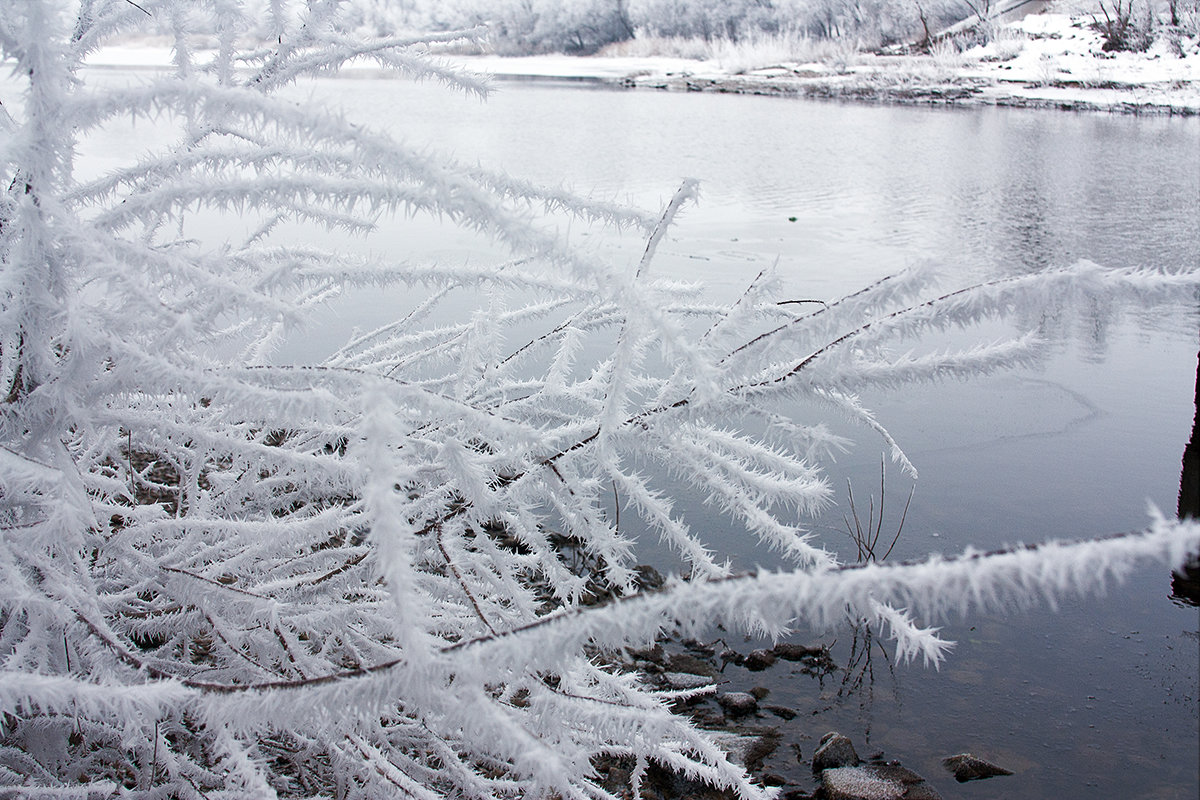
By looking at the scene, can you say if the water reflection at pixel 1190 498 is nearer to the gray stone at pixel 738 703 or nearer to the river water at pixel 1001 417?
the river water at pixel 1001 417

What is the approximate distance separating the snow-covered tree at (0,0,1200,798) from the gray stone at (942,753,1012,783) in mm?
836

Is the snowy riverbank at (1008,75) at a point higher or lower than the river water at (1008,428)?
higher

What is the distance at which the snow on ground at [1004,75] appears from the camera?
1391 cm

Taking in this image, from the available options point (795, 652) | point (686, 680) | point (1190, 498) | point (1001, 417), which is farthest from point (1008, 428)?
point (686, 680)

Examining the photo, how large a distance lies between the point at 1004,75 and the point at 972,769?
17.9m

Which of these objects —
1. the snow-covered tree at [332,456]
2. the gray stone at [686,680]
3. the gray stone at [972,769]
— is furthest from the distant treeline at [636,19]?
the snow-covered tree at [332,456]

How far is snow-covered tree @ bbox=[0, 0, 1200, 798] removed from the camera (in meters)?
0.67

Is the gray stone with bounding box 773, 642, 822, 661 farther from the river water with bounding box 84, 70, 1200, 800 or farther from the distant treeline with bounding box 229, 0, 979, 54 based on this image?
the distant treeline with bounding box 229, 0, 979, 54

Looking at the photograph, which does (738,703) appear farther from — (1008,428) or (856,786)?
(1008,428)

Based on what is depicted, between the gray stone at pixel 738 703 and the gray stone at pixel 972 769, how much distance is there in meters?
0.46

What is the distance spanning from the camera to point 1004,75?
55.2 ft

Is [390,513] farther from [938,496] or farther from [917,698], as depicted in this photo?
[938,496]

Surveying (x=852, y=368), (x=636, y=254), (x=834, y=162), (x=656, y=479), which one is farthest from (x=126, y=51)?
(x=852, y=368)

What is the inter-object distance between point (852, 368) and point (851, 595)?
308mm
